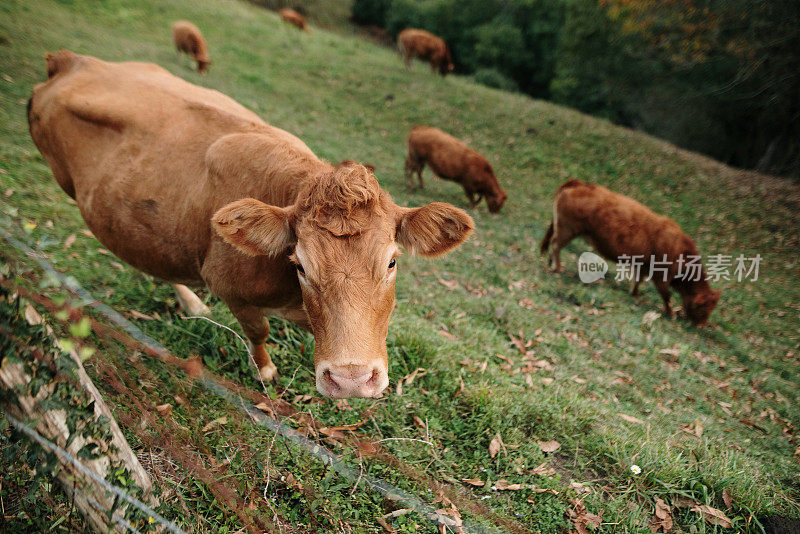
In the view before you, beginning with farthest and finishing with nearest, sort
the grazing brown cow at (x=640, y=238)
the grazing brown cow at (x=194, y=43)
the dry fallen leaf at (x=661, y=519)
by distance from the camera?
the grazing brown cow at (x=194, y=43)
the grazing brown cow at (x=640, y=238)
the dry fallen leaf at (x=661, y=519)

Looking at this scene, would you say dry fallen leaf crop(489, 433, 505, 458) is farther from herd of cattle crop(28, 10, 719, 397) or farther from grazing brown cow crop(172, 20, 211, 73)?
grazing brown cow crop(172, 20, 211, 73)

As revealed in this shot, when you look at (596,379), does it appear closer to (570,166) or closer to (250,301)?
(250,301)

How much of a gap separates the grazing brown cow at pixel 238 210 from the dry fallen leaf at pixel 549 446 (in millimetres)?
2186

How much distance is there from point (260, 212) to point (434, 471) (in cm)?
249

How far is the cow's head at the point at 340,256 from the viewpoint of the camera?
233 centimetres

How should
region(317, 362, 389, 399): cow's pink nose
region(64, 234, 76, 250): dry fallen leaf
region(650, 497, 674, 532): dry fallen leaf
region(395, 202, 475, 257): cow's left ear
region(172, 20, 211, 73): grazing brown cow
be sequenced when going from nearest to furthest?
region(317, 362, 389, 399): cow's pink nose < region(395, 202, 475, 257): cow's left ear < region(650, 497, 674, 532): dry fallen leaf < region(64, 234, 76, 250): dry fallen leaf < region(172, 20, 211, 73): grazing brown cow

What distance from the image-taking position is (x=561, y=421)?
4082mm

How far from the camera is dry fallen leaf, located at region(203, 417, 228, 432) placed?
3279 mm

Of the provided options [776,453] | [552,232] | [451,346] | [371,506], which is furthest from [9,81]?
[776,453]

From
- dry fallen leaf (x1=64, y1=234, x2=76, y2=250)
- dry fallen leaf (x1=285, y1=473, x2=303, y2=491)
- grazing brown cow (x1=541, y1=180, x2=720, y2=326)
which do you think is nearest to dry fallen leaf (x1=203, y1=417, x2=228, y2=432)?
dry fallen leaf (x1=285, y1=473, x2=303, y2=491)

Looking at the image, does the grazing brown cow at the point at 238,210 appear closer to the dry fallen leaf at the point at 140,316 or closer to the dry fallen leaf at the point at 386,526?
the dry fallen leaf at the point at 140,316

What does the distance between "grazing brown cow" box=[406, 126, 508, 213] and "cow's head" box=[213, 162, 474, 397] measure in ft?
30.2

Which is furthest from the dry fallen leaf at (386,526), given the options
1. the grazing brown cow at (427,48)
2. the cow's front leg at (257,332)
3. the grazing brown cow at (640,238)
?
the grazing brown cow at (427,48)

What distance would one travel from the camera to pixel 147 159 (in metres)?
3.68
